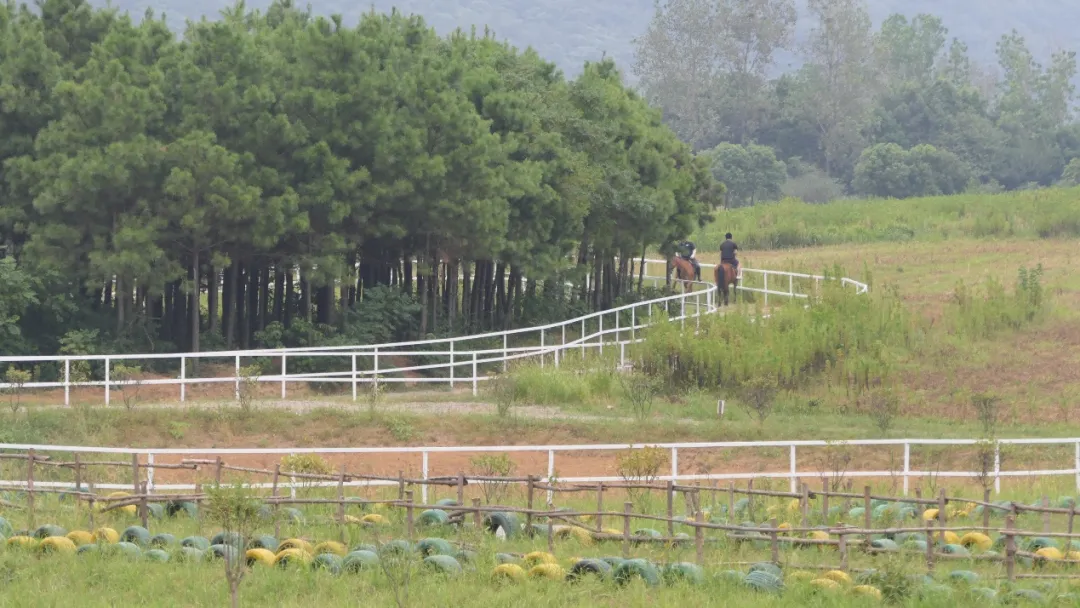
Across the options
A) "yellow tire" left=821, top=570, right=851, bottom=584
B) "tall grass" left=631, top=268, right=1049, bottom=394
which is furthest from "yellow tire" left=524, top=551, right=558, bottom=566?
"tall grass" left=631, top=268, right=1049, bottom=394

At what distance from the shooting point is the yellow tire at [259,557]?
1719 centimetres

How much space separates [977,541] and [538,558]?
462cm

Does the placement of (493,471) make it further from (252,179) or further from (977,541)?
(252,179)

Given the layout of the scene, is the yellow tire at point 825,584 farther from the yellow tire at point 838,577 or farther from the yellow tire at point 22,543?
the yellow tire at point 22,543

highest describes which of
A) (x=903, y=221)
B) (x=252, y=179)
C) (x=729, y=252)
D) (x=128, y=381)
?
(x=903, y=221)

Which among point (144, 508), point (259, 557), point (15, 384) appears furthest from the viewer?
point (15, 384)

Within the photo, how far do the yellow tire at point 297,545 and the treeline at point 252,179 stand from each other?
55.4ft

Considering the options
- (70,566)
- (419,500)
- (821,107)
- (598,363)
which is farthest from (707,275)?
(821,107)

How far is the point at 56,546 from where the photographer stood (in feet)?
58.5

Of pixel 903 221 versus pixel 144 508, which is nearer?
pixel 144 508

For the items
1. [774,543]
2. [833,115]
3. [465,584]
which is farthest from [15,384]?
[833,115]

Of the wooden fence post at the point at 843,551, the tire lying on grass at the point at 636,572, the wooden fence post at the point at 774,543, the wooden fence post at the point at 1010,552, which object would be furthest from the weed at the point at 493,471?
the wooden fence post at the point at 1010,552

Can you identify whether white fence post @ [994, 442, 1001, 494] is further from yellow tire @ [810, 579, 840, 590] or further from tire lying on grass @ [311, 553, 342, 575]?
tire lying on grass @ [311, 553, 342, 575]

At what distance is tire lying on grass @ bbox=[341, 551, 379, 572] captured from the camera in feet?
55.4
